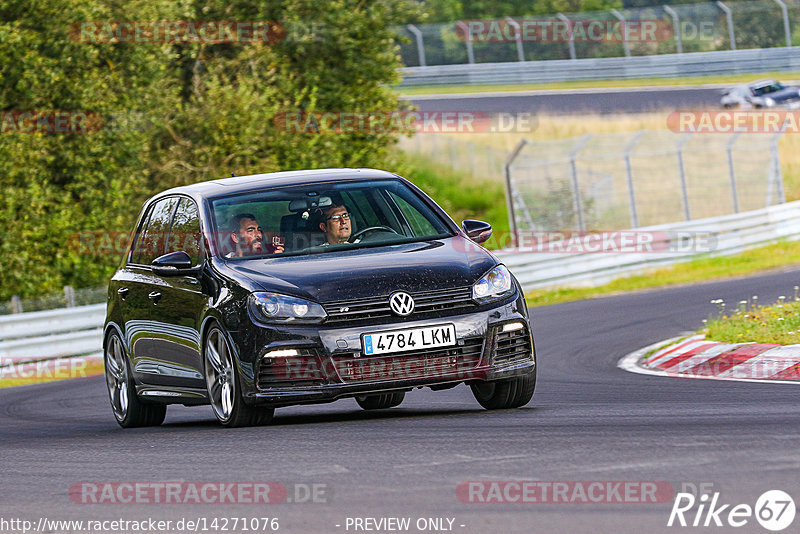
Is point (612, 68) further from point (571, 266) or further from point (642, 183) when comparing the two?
point (571, 266)

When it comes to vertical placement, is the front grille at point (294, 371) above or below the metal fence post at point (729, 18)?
above

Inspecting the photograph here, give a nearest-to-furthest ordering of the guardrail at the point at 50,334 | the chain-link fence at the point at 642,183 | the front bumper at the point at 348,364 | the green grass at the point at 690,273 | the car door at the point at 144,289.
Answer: the front bumper at the point at 348,364
the car door at the point at 144,289
the guardrail at the point at 50,334
the green grass at the point at 690,273
the chain-link fence at the point at 642,183

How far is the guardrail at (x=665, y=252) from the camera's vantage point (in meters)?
23.5

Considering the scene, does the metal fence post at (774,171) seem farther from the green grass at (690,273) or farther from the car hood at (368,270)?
the car hood at (368,270)

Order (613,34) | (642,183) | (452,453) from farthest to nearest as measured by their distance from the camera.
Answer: (613,34)
(642,183)
(452,453)

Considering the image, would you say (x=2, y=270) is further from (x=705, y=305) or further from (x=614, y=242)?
(x=705, y=305)

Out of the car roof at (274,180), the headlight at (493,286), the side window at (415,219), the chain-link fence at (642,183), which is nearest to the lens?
the headlight at (493,286)

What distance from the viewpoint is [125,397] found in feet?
34.6

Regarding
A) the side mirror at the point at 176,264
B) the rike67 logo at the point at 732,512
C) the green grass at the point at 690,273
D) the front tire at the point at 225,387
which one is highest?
the side mirror at the point at 176,264

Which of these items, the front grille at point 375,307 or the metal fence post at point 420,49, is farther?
the metal fence post at point 420,49

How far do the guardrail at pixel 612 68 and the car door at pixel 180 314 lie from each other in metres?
37.3

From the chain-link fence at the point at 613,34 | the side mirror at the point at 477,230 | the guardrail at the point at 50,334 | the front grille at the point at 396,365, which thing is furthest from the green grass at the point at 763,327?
the chain-link fence at the point at 613,34

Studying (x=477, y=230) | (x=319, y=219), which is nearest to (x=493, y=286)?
(x=477, y=230)

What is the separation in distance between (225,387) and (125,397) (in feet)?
6.98
